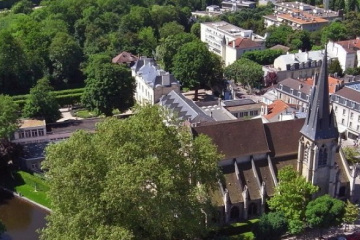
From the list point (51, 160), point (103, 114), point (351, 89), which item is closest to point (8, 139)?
point (103, 114)

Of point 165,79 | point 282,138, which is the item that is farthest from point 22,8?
point 282,138

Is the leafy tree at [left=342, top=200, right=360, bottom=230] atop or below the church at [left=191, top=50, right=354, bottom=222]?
below

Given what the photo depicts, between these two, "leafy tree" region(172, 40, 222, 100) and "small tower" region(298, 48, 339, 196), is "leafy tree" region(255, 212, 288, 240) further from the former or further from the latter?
"leafy tree" region(172, 40, 222, 100)

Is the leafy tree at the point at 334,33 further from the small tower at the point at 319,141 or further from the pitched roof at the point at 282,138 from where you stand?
the small tower at the point at 319,141

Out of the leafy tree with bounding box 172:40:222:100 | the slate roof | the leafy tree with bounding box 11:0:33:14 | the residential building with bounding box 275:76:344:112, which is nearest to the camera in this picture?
the slate roof

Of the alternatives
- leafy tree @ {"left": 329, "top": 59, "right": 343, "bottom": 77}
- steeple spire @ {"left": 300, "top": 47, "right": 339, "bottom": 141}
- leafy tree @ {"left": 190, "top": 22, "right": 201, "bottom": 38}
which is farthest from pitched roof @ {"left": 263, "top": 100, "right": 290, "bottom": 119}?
leafy tree @ {"left": 190, "top": 22, "right": 201, "bottom": 38}

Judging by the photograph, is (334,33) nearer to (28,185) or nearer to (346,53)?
(346,53)
